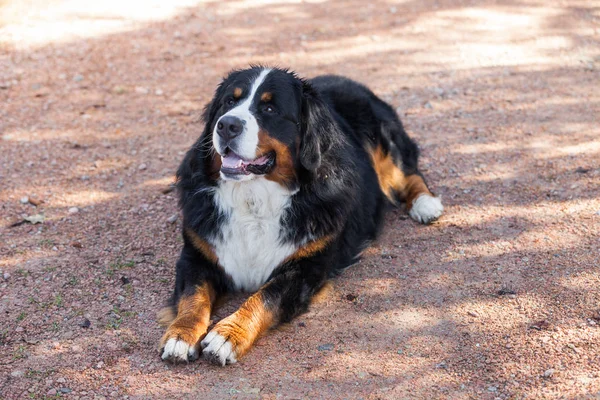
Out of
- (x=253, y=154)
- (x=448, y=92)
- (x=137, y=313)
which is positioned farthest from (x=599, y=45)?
(x=137, y=313)

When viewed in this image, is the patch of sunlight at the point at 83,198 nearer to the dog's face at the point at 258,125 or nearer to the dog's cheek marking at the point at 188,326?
the dog's face at the point at 258,125

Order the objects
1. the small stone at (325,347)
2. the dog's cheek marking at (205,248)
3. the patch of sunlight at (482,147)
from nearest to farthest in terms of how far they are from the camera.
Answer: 1. the small stone at (325,347)
2. the dog's cheek marking at (205,248)
3. the patch of sunlight at (482,147)

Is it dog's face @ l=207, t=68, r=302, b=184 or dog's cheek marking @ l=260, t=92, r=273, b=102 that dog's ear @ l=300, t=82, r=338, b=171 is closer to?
dog's face @ l=207, t=68, r=302, b=184

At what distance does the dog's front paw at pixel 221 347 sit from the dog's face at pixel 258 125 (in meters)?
0.94

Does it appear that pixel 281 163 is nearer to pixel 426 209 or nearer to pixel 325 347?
pixel 325 347

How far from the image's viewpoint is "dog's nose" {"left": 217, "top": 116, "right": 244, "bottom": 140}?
4234 millimetres

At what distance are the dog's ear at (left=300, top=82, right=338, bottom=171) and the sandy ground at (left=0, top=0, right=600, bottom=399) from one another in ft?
3.03

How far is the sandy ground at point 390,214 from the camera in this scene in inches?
157

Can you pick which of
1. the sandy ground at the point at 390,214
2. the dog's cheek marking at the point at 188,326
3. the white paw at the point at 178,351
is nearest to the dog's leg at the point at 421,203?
the sandy ground at the point at 390,214

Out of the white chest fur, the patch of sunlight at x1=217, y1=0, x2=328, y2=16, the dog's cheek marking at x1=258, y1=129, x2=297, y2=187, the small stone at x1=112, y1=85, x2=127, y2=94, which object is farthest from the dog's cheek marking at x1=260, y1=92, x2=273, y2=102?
the patch of sunlight at x1=217, y1=0, x2=328, y2=16

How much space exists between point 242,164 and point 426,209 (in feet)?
6.03

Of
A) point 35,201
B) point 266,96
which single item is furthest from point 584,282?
point 35,201

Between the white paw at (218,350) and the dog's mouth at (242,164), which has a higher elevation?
the dog's mouth at (242,164)

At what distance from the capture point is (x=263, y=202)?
4582 mm
